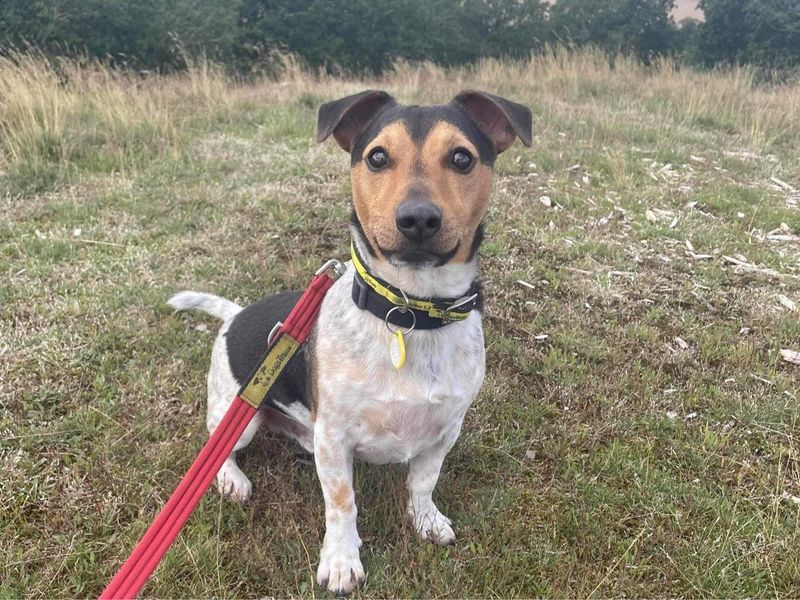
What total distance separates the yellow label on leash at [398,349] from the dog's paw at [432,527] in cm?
103

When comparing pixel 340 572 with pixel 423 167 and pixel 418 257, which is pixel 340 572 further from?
pixel 423 167

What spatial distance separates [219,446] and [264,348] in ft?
2.80

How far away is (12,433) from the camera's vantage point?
3637 mm

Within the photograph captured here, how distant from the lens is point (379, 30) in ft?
96.8

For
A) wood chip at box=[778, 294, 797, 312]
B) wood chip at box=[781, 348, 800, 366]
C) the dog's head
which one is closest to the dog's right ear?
the dog's head

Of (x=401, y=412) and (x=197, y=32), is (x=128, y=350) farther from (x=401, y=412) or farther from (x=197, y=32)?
(x=197, y=32)

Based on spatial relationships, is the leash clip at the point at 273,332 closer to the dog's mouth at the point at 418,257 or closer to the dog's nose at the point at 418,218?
the dog's mouth at the point at 418,257

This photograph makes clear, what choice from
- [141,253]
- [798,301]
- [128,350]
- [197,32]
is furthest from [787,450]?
Result: [197,32]

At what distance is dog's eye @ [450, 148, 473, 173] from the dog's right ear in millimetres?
556

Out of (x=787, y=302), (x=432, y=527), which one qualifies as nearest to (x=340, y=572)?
(x=432, y=527)

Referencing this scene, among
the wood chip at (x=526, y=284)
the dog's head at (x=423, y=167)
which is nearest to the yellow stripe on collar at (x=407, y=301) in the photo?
the dog's head at (x=423, y=167)

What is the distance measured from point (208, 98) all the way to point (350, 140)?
9612mm

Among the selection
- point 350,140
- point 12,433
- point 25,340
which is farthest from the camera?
point 25,340

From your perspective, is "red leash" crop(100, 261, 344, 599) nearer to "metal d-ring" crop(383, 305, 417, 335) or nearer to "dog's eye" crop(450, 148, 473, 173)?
"metal d-ring" crop(383, 305, 417, 335)
